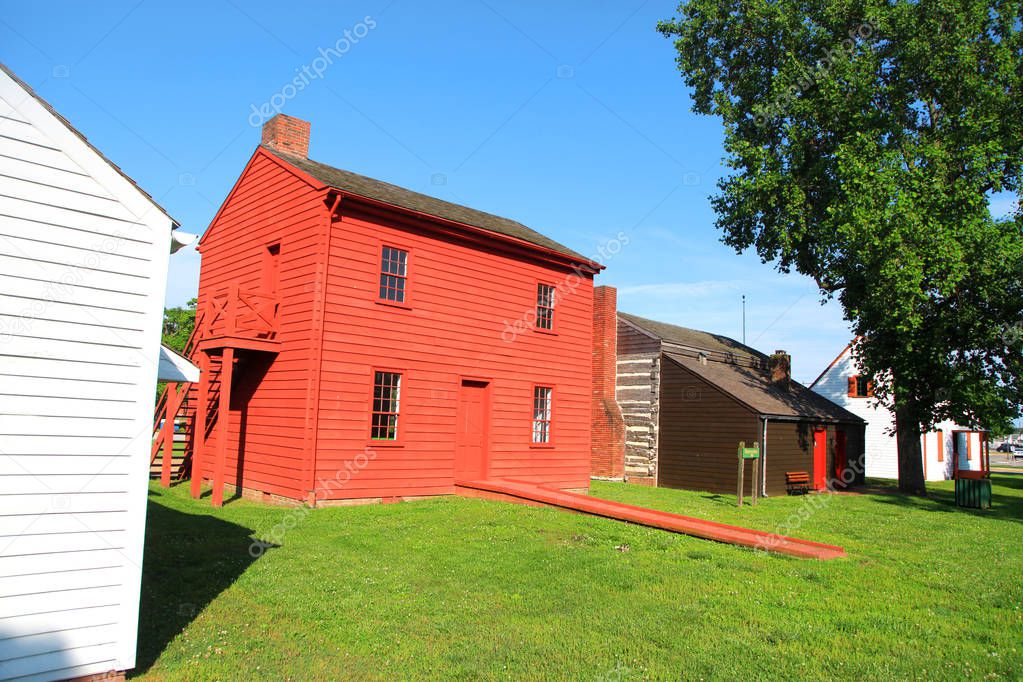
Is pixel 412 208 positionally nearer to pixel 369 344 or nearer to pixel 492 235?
pixel 492 235

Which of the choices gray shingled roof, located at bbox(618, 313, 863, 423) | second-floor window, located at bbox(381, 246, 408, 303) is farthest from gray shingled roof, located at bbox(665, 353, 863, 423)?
second-floor window, located at bbox(381, 246, 408, 303)

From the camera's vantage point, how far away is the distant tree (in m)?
41.8

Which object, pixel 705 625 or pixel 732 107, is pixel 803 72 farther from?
pixel 705 625

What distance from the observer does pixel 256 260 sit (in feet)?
59.0

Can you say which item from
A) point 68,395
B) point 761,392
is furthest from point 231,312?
point 761,392

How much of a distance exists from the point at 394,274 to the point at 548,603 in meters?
10.1

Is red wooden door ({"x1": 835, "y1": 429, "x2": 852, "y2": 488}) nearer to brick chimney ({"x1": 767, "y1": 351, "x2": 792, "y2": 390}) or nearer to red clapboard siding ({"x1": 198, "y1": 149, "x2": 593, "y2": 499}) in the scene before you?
brick chimney ({"x1": 767, "y1": 351, "x2": 792, "y2": 390})

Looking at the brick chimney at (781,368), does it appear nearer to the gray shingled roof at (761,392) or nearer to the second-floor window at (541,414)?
the gray shingled roof at (761,392)

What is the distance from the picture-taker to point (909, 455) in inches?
1057

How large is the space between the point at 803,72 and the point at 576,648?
23578mm

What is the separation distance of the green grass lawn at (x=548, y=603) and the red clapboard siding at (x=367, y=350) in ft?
8.04

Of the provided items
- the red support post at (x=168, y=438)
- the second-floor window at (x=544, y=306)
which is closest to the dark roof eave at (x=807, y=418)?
the second-floor window at (x=544, y=306)

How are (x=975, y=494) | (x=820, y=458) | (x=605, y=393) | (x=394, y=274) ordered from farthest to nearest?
(x=605, y=393) < (x=820, y=458) < (x=975, y=494) < (x=394, y=274)

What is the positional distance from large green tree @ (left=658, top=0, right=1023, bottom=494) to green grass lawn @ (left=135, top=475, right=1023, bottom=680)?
10.0 meters
